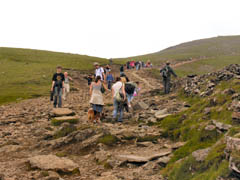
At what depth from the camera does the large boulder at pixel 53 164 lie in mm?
9211

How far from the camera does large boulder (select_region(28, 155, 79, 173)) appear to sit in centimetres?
921

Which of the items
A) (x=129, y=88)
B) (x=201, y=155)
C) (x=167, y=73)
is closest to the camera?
(x=201, y=155)

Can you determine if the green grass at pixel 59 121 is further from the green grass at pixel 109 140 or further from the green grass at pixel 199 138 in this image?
the green grass at pixel 199 138

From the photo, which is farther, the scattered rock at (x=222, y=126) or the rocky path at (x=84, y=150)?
the scattered rock at (x=222, y=126)

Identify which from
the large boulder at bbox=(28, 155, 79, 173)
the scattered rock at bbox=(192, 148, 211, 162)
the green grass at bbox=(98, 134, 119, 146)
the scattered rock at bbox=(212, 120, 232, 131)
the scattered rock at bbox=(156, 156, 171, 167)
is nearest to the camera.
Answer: the scattered rock at bbox=(192, 148, 211, 162)

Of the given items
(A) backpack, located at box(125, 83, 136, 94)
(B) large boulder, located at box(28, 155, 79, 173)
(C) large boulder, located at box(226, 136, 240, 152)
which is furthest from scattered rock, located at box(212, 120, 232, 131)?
(A) backpack, located at box(125, 83, 136, 94)

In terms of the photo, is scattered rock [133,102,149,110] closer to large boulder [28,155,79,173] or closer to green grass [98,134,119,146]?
green grass [98,134,119,146]

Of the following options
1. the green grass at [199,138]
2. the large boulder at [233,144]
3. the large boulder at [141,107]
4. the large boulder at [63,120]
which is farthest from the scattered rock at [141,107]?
the large boulder at [233,144]

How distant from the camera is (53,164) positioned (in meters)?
9.48

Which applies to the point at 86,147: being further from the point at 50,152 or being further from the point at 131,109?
the point at 131,109

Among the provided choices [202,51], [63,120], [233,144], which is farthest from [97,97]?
[202,51]

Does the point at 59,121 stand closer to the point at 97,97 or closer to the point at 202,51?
the point at 97,97

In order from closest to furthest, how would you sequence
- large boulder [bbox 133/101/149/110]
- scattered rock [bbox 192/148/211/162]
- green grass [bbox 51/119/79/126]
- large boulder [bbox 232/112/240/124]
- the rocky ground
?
1. scattered rock [bbox 192/148/211/162]
2. the rocky ground
3. large boulder [bbox 232/112/240/124]
4. green grass [bbox 51/119/79/126]
5. large boulder [bbox 133/101/149/110]

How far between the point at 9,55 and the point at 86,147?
266 ft
